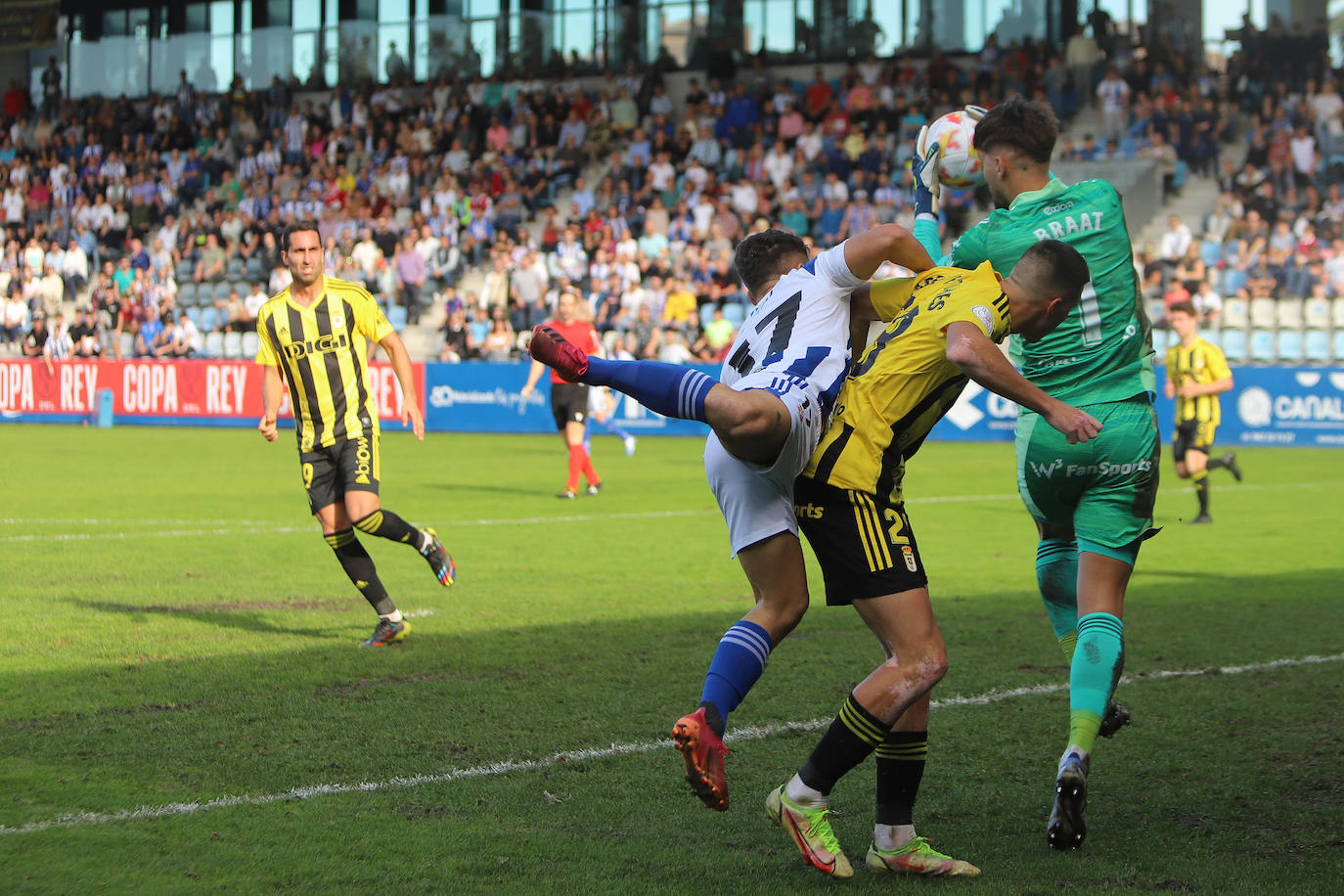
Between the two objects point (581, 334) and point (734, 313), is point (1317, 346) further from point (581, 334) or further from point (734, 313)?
point (581, 334)

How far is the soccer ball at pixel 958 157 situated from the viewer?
5.27 m

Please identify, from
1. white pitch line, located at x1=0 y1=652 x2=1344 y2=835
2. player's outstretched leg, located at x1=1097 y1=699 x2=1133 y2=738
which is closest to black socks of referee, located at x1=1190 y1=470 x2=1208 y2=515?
white pitch line, located at x1=0 y1=652 x2=1344 y2=835

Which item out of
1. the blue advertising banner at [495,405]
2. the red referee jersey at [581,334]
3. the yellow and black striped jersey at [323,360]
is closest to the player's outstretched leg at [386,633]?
the yellow and black striped jersey at [323,360]

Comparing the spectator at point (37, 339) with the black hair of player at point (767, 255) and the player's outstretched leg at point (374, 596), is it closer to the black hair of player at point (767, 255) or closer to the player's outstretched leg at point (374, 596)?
the player's outstretched leg at point (374, 596)

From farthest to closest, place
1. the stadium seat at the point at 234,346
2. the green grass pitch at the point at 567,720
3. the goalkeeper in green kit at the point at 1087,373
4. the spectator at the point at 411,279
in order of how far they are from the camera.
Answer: the stadium seat at the point at 234,346, the spectator at the point at 411,279, the goalkeeper in green kit at the point at 1087,373, the green grass pitch at the point at 567,720

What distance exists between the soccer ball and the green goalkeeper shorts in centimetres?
93

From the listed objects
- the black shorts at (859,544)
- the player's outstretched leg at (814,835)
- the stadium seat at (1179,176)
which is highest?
the stadium seat at (1179,176)

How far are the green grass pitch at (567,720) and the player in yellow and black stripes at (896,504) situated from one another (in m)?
0.21

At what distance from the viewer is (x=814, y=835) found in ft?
13.3

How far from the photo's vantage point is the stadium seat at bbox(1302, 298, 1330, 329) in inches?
887

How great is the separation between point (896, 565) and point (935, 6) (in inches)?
1184

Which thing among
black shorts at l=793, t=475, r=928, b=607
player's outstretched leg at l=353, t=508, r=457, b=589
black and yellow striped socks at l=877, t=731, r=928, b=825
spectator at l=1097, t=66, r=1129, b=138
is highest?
spectator at l=1097, t=66, r=1129, b=138

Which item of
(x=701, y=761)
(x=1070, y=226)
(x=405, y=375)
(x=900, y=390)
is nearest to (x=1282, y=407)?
(x=405, y=375)

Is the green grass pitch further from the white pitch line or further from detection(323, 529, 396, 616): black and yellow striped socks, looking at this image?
detection(323, 529, 396, 616): black and yellow striped socks
